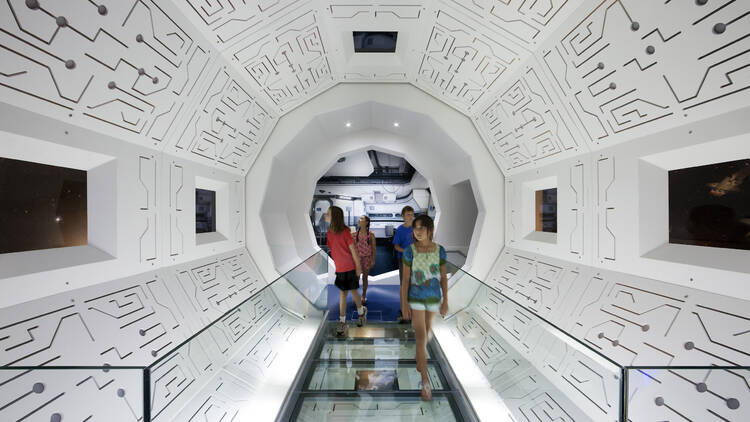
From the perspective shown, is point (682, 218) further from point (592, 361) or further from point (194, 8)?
point (194, 8)

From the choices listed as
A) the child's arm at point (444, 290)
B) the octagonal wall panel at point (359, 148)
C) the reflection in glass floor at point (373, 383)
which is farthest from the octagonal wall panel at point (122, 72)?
the child's arm at point (444, 290)

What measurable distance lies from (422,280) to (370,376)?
0.94 metres

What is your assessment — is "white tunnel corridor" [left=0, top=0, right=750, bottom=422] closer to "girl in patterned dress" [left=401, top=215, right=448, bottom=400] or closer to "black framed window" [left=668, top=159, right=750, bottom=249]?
"black framed window" [left=668, top=159, right=750, bottom=249]

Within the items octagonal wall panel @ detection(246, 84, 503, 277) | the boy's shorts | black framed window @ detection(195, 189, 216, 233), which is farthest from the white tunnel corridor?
octagonal wall panel @ detection(246, 84, 503, 277)

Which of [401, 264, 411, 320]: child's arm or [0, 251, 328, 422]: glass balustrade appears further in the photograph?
[401, 264, 411, 320]: child's arm

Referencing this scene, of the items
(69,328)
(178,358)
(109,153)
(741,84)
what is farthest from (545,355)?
(109,153)

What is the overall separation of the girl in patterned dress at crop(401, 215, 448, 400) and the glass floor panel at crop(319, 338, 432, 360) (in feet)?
1.44

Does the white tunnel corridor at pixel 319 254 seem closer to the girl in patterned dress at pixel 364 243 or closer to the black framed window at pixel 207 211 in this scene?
the black framed window at pixel 207 211

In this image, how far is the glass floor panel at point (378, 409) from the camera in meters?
1.86

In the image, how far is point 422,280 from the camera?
2141 millimetres

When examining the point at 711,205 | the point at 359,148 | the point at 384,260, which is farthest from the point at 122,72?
the point at 384,260

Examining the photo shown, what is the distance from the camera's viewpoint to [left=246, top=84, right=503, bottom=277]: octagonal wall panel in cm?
453

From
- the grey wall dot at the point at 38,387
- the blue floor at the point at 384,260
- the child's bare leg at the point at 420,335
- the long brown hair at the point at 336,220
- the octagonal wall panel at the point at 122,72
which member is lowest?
the blue floor at the point at 384,260

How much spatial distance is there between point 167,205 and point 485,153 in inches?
170
